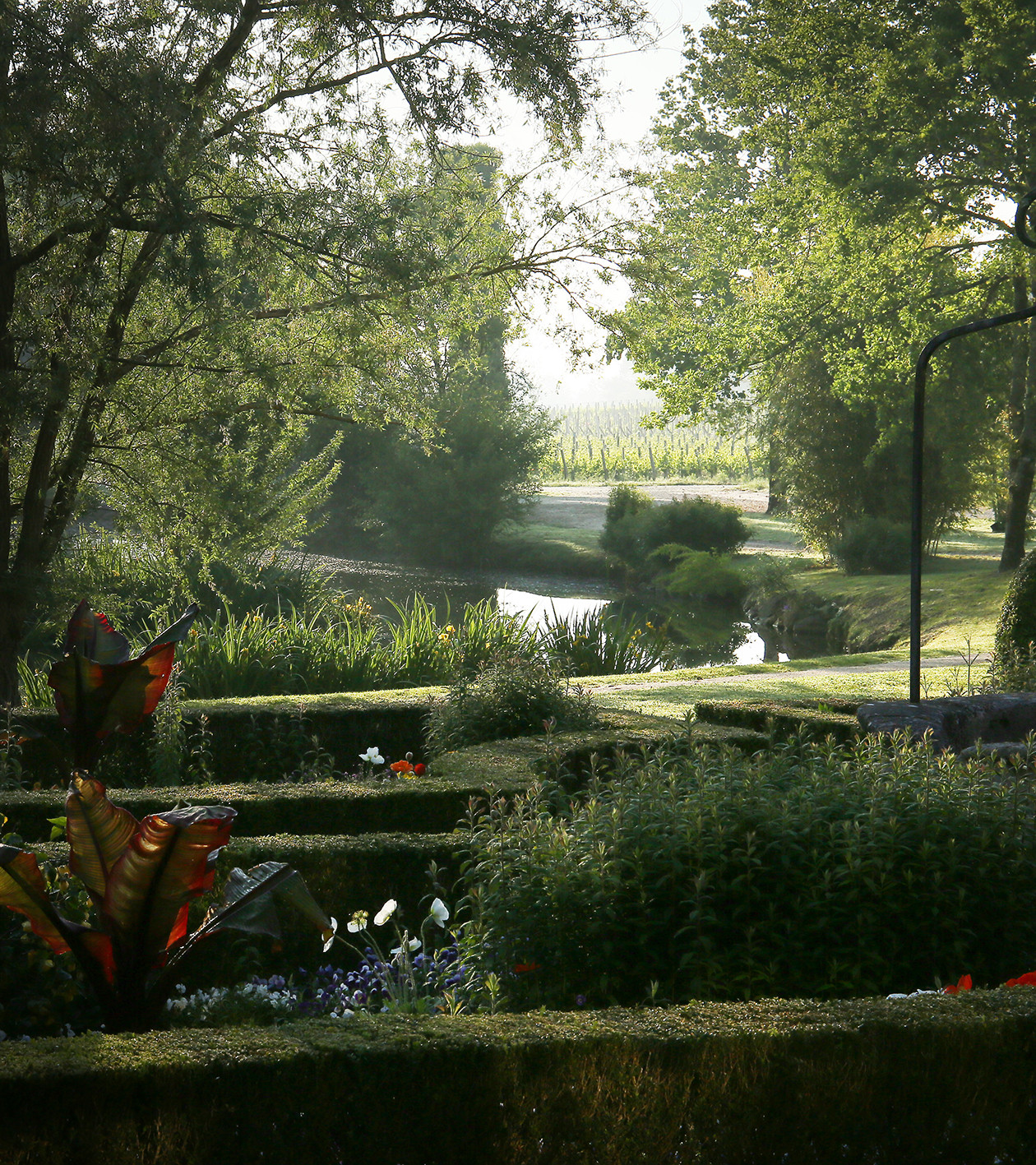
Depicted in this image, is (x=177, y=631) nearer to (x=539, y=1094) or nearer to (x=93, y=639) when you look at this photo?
(x=93, y=639)

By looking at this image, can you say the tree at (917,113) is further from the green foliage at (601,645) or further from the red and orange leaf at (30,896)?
the red and orange leaf at (30,896)

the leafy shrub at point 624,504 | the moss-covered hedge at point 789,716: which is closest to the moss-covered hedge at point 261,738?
the moss-covered hedge at point 789,716

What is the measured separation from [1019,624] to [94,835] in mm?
7228

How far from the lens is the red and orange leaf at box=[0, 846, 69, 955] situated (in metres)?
2.69

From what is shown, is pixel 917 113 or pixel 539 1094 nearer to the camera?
pixel 539 1094

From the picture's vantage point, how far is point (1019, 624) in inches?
321

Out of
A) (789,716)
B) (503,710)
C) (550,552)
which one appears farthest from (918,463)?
(550,552)

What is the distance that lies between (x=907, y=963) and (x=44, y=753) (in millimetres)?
4780

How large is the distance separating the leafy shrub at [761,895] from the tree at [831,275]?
430 inches

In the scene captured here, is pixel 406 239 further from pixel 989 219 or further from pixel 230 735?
pixel 989 219

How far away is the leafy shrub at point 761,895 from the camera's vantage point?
298 centimetres

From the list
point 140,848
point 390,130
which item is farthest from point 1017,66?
point 140,848

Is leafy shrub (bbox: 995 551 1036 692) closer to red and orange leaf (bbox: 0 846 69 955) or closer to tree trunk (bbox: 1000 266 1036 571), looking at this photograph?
red and orange leaf (bbox: 0 846 69 955)

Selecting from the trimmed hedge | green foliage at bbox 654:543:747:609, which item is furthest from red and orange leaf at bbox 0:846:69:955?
green foliage at bbox 654:543:747:609
